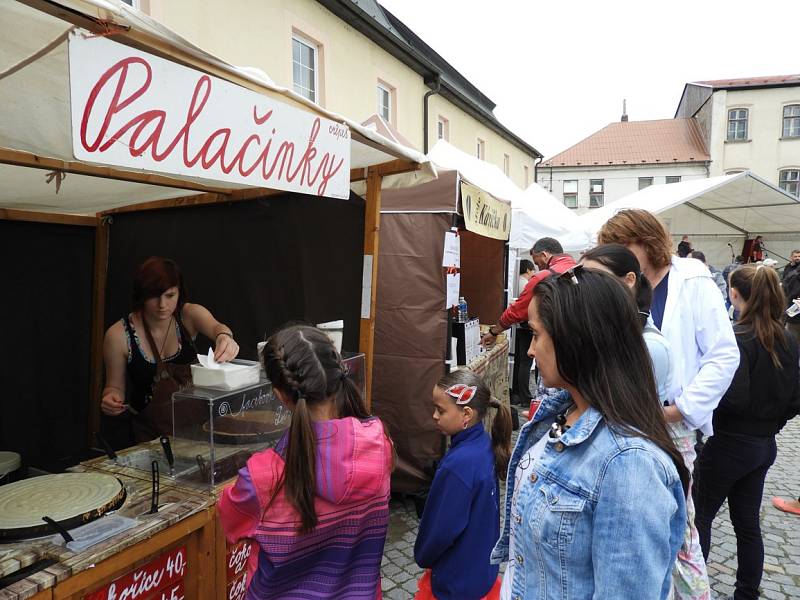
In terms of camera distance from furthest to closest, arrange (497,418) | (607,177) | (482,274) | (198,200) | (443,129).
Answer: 1. (607,177)
2. (443,129)
3. (482,274)
4. (198,200)
5. (497,418)

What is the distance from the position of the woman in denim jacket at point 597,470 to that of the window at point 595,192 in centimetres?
3309

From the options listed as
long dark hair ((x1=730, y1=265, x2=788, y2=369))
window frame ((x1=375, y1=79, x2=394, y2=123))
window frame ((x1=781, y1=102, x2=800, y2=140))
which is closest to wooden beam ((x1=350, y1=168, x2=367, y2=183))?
long dark hair ((x1=730, y1=265, x2=788, y2=369))

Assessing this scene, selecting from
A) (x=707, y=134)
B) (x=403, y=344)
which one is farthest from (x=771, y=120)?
(x=403, y=344)

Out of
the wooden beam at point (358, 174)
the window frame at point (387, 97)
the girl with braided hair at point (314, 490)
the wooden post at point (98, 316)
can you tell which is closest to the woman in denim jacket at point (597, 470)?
the girl with braided hair at point (314, 490)

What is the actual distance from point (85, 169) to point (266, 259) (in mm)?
1272

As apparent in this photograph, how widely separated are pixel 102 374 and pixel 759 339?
4.90 metres

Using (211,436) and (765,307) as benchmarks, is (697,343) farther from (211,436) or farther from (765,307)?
(211,436)

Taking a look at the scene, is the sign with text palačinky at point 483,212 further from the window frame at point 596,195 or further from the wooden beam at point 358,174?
the window frame at point 596,195

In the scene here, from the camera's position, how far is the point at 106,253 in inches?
179

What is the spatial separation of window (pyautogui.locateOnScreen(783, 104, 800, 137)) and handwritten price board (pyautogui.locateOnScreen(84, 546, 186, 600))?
33.4m

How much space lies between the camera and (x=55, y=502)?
1724 millimetres

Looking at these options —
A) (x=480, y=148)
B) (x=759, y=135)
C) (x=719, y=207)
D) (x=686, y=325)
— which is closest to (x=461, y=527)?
(x=686, y=325)

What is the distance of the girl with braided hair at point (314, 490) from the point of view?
142 centimetres

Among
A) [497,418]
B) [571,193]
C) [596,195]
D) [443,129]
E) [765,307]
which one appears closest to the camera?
[497,418]
